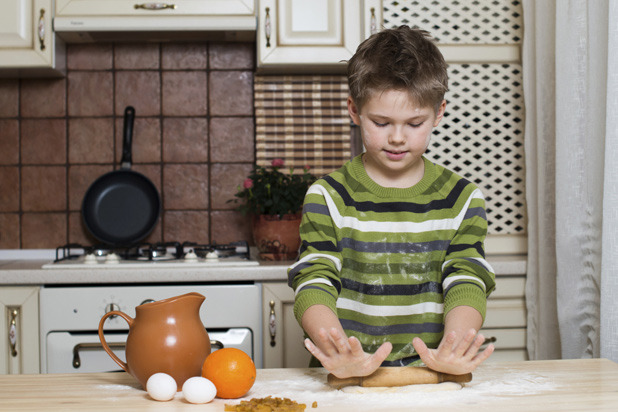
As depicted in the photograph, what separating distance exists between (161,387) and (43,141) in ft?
6.02

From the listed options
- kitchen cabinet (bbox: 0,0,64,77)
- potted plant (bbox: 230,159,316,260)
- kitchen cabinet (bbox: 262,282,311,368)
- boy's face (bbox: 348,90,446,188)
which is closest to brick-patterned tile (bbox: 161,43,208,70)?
kitchen cabinet (bbox: 0,0,64,77)

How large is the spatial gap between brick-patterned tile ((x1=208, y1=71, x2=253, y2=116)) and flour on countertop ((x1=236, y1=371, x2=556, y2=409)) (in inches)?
63.8

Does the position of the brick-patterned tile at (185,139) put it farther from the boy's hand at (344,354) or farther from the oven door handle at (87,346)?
the boy's hand at (344,354)

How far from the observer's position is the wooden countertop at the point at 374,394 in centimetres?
76

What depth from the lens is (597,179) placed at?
1.42 metres

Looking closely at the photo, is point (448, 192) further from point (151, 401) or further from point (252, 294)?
point (252, 294)

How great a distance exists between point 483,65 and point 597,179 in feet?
2.77

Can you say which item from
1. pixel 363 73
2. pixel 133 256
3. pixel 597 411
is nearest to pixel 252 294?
pixel 133 256

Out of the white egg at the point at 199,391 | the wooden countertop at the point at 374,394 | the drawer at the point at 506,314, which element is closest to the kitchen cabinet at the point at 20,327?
the wooden countertop at the point at 374,394

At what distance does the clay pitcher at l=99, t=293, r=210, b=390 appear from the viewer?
0.84 metres

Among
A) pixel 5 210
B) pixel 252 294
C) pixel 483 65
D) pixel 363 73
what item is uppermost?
pixel 483 65

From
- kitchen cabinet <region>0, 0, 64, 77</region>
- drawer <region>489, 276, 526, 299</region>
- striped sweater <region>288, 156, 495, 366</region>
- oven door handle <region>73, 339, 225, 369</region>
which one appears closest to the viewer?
striped sweater <region>288, 156, 495, 366</region>

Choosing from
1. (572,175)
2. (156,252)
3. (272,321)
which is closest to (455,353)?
(572,175)

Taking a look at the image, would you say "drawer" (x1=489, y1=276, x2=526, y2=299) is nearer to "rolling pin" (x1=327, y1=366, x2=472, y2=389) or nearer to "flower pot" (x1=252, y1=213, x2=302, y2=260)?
"flower pot" (x1=252, y1=213, x2=302, y2=260)
